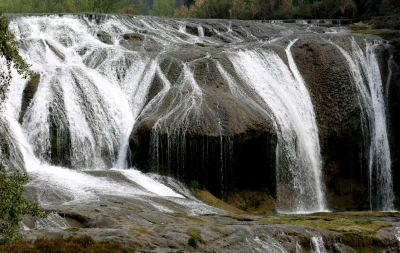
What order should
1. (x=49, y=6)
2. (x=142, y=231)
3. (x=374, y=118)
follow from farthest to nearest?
(x=49, y=6) < (x=374, y=118) < (x=142, y=231)

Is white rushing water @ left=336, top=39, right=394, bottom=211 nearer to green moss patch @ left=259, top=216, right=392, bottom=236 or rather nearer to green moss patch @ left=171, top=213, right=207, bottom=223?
green moss patch @ left=259, top=216, right=392, bottom=236

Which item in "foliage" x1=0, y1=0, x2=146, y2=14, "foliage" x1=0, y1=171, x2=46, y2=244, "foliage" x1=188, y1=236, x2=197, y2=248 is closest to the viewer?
"foliage" x1=0, y1=171, x2=46, y2=244

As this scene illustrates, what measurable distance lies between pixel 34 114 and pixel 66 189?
7108mm

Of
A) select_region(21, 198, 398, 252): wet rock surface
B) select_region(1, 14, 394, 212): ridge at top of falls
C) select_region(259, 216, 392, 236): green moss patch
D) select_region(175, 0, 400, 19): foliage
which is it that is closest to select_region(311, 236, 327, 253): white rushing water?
select_region(21, 198, 398, 252): wet rock surface

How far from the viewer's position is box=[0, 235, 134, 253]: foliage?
11.0 meters

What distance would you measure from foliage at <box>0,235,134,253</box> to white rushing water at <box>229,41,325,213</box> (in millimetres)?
13969

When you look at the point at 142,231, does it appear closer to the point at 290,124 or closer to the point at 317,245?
the point at 317,245

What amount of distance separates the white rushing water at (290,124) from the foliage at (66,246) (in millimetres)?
13969

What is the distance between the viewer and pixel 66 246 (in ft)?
38.1

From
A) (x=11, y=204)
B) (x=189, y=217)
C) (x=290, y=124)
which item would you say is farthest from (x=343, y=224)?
(x=11, y=204)

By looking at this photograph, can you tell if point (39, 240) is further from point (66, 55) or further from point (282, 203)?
point (66, 55)

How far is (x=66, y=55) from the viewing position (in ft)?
98.8

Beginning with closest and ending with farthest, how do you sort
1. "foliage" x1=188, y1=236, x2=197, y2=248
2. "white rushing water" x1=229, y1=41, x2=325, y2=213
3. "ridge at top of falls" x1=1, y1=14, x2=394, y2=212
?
"foliage" x1=188, y1=236, x2=197, y2=248 → "ridge at top of falls" x1=1, y1=14, x2=394, y2=212 → "white rushing water" x1=229, y1=41, x2=325, y2=213

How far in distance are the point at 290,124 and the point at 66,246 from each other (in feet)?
56.2
